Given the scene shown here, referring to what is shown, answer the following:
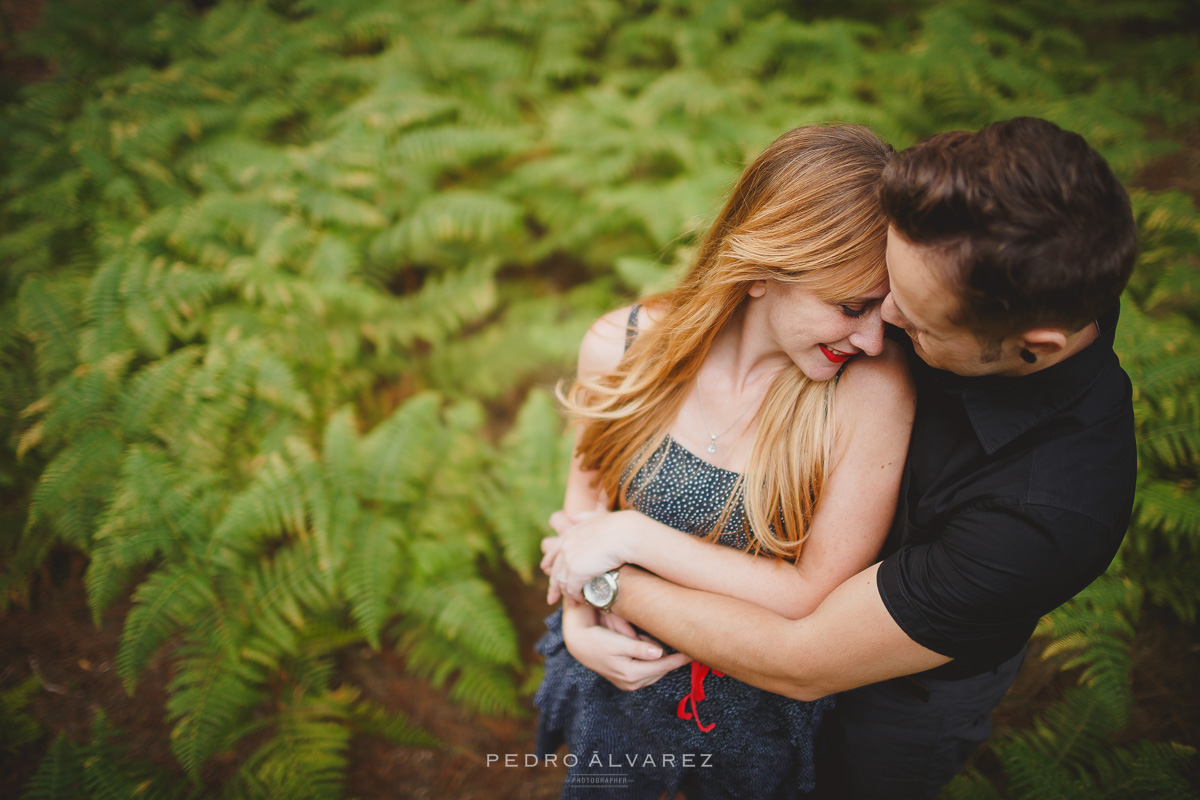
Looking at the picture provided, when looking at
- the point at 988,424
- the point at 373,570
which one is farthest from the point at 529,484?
the point at 988,424

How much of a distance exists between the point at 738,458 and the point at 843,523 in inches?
13.6

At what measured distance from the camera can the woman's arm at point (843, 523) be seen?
4.76ft

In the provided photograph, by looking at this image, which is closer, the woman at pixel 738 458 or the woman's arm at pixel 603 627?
the woman at pixel 738 458

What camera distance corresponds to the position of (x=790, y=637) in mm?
1404

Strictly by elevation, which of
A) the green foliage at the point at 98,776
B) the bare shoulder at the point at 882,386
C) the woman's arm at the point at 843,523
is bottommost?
the green foliage at the point at 98,776

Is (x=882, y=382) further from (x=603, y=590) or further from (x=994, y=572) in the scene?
(x=603, y=590)

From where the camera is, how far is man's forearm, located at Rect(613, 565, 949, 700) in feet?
4.26

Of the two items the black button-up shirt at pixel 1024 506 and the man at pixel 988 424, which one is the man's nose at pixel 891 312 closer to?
the man at pixel 988 424

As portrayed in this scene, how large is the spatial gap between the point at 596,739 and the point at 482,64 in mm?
5137

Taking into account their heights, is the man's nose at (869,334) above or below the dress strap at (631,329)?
above

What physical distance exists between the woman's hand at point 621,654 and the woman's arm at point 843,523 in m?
0.26

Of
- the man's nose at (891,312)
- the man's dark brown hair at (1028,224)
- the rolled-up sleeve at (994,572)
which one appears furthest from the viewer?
the man's nose at (891,312)

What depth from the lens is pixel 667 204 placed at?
3928mm

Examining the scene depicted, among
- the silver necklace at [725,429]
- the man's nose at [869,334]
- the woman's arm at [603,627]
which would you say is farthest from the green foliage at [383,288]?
the man's nose at [869,334]
